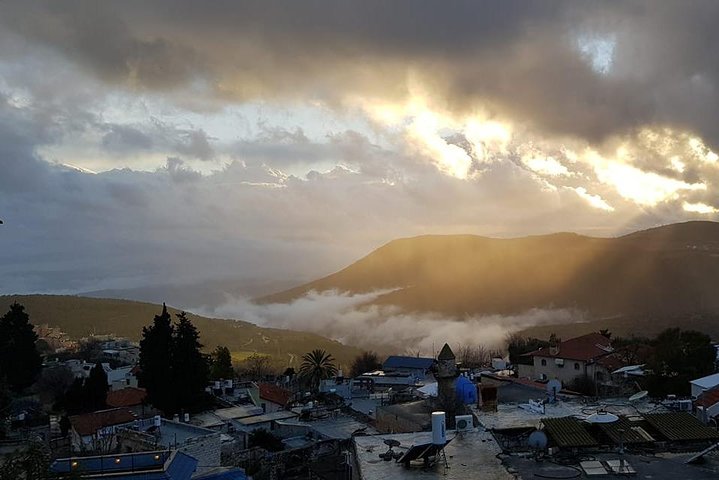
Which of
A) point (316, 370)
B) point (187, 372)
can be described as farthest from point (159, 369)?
point (316, 370)

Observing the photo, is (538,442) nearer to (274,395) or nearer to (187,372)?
(187,372)

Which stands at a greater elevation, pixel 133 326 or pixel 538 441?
pixel 133 326

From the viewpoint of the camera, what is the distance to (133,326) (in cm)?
9762

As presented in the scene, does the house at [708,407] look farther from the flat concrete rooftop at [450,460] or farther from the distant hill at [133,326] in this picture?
the distant hill at [133,326]

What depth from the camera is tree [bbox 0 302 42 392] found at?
3675 cm

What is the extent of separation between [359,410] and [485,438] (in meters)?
19.9

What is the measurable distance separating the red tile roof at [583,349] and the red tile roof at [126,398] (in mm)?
28065

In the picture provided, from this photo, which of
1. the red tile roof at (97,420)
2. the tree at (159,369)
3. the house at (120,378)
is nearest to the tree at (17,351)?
the tree at (159,369)

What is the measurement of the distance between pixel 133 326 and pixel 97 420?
7424 centimetres

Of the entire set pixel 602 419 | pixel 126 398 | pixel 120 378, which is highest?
pixel 602 419

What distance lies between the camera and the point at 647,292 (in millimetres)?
107250

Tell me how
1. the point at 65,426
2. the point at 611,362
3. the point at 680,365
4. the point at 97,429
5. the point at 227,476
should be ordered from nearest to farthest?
the point at 227,476, the point at 97,429, the point at 65,426, the point at 680,365, the point at 611,362

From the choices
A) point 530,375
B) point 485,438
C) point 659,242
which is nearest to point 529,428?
point 485,438

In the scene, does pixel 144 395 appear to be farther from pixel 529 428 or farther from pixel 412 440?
pixel 529 428
